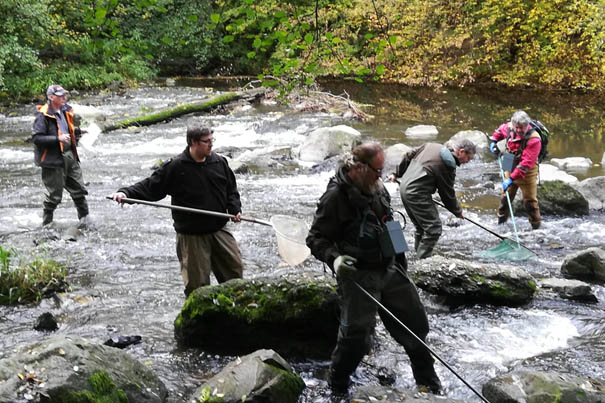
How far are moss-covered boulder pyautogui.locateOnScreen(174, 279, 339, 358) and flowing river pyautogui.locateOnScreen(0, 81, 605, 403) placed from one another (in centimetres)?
18

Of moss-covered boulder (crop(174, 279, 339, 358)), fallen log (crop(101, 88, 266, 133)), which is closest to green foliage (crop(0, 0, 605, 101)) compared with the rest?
fallen log (crop(101, 88, 266, 133))

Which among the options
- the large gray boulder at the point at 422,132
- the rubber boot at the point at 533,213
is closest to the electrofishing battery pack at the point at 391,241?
the rubber boot at the point at 533,213

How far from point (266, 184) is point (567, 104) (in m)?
14.2

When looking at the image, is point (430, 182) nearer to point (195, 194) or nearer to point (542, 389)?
point (195, 194)

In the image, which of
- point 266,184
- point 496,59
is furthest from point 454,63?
point 266,184

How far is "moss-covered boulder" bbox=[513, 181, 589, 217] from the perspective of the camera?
34.0 ft

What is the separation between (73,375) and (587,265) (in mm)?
6136

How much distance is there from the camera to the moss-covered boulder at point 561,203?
10367 millimetres

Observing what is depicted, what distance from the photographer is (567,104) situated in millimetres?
21547

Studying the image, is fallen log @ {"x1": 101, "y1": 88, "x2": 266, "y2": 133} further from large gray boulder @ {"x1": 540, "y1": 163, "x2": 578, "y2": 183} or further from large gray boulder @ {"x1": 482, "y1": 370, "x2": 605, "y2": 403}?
large gray boulder @ {"x1": 482, "y1": 370, "x2": 605, "y2": 403}

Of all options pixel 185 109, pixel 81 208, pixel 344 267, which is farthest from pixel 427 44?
pixel 344 267

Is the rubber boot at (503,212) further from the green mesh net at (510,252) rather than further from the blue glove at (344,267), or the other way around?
the blue glove at (344,267)

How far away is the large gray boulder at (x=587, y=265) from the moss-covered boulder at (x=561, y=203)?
2874 mm

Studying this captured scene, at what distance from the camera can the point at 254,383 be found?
4223mm
